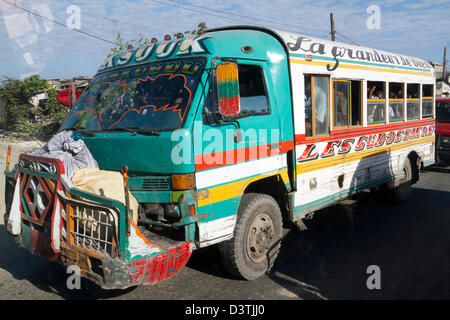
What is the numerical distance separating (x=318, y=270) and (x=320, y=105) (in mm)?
2246

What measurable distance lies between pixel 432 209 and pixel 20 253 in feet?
23.5

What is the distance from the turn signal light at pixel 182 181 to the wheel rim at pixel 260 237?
1.13 m

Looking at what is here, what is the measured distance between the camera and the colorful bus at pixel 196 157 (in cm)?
362

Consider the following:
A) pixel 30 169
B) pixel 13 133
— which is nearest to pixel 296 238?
pixel 30 169

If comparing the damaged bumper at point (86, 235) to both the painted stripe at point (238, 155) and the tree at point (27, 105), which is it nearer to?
the painted stripe at point (238, 155)

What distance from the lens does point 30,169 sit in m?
4.09

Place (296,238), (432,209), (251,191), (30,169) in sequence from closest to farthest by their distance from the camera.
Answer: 1. (30,169)
2. (251,191)
3. (296,238)
4. (432,209)

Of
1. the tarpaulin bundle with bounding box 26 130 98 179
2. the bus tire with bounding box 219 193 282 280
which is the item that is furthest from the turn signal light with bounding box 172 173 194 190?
the tarpaulin bundle with bounding box 26 130 98 179

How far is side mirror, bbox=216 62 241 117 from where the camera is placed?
3926 mm

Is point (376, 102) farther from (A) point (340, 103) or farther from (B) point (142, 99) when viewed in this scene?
(B) point (142, 99)

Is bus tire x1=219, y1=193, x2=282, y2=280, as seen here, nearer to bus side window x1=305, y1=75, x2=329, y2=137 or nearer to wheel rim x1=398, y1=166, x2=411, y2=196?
bus side window x1=305, y1=75, x2=329, y2=137

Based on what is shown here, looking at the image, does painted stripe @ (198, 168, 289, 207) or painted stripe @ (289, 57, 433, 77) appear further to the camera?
painted stripe @ (289, 57, 433, 77)

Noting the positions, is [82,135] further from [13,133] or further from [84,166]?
[13,133]

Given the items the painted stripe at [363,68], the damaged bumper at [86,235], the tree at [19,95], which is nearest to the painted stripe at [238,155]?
the damaged bumper at [86,235]
